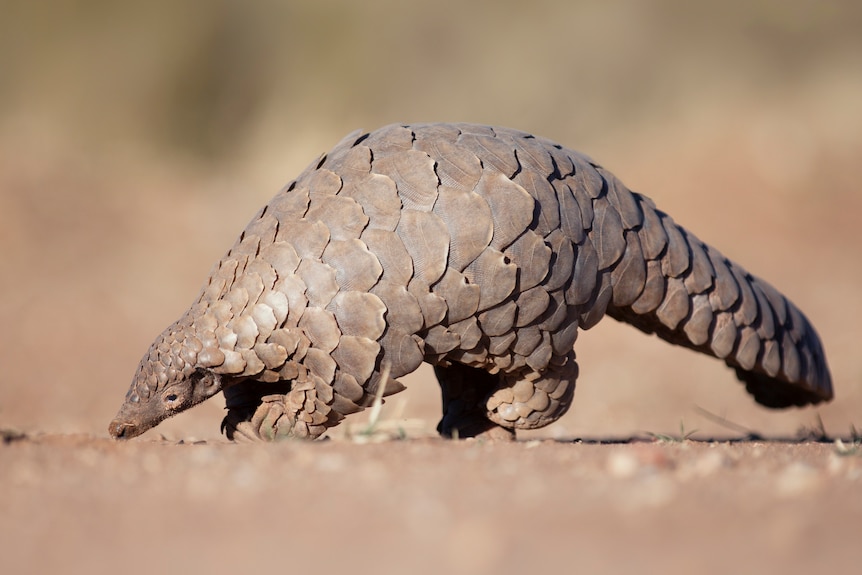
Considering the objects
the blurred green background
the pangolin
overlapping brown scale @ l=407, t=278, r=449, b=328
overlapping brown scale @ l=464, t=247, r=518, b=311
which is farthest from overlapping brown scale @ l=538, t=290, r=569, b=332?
the blurred green background

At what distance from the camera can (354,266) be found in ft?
11.2

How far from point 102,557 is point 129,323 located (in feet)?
35.3

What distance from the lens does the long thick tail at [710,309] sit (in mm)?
4055

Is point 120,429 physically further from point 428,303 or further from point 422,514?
point 422,514

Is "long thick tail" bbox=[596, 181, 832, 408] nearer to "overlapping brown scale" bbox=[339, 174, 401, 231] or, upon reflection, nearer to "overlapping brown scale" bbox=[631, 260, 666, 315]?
"overlapping brown scale" bbox=[631, 260, 666, 315]

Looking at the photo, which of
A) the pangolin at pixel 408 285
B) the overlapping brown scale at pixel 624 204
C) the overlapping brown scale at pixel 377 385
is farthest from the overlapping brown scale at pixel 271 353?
the overlapping brown scale at pixel 624 204

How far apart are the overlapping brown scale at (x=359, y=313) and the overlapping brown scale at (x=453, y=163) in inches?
21.7

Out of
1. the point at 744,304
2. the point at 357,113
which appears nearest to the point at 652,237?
the point at 744,304

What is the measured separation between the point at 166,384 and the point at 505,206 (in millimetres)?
1539

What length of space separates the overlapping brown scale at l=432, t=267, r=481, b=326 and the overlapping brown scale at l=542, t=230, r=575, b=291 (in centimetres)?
33

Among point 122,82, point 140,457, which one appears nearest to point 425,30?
point 122,82

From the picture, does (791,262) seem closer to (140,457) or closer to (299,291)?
(299,291)

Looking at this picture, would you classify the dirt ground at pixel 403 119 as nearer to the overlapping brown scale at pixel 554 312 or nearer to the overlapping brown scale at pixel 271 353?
the overlapping brown scale at pixel 271 353

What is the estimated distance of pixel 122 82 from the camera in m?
16.3
